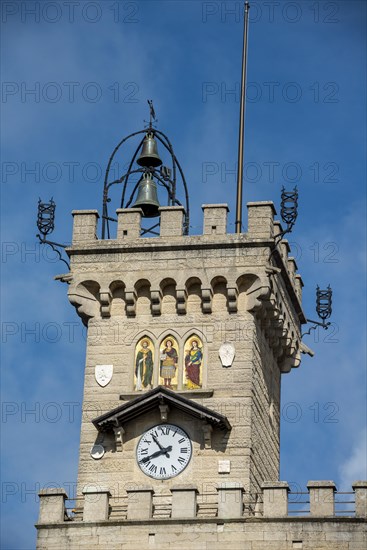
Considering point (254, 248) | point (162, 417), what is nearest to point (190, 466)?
point (162, 417)

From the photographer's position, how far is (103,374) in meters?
68.8

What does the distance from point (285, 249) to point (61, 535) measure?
13.1 m

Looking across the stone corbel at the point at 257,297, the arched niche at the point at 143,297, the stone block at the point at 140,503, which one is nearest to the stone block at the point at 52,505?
the stone block at the point at 140,503

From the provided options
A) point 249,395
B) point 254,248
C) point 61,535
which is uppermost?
point 254,248

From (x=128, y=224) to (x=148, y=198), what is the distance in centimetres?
221

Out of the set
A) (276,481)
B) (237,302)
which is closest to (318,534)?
(276,481)

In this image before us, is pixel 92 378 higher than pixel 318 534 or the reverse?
higher

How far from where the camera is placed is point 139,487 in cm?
6550

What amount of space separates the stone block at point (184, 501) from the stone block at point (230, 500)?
29.5 inches

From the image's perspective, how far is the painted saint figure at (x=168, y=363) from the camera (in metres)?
68.2

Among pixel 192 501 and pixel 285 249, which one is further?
pixel 285 249

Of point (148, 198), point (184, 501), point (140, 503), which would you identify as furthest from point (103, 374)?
point (148, 198)

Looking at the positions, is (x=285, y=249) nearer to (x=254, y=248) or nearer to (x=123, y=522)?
(x=254, y=248)

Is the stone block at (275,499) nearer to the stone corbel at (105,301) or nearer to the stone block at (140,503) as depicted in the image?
the stone block at (140,503)
